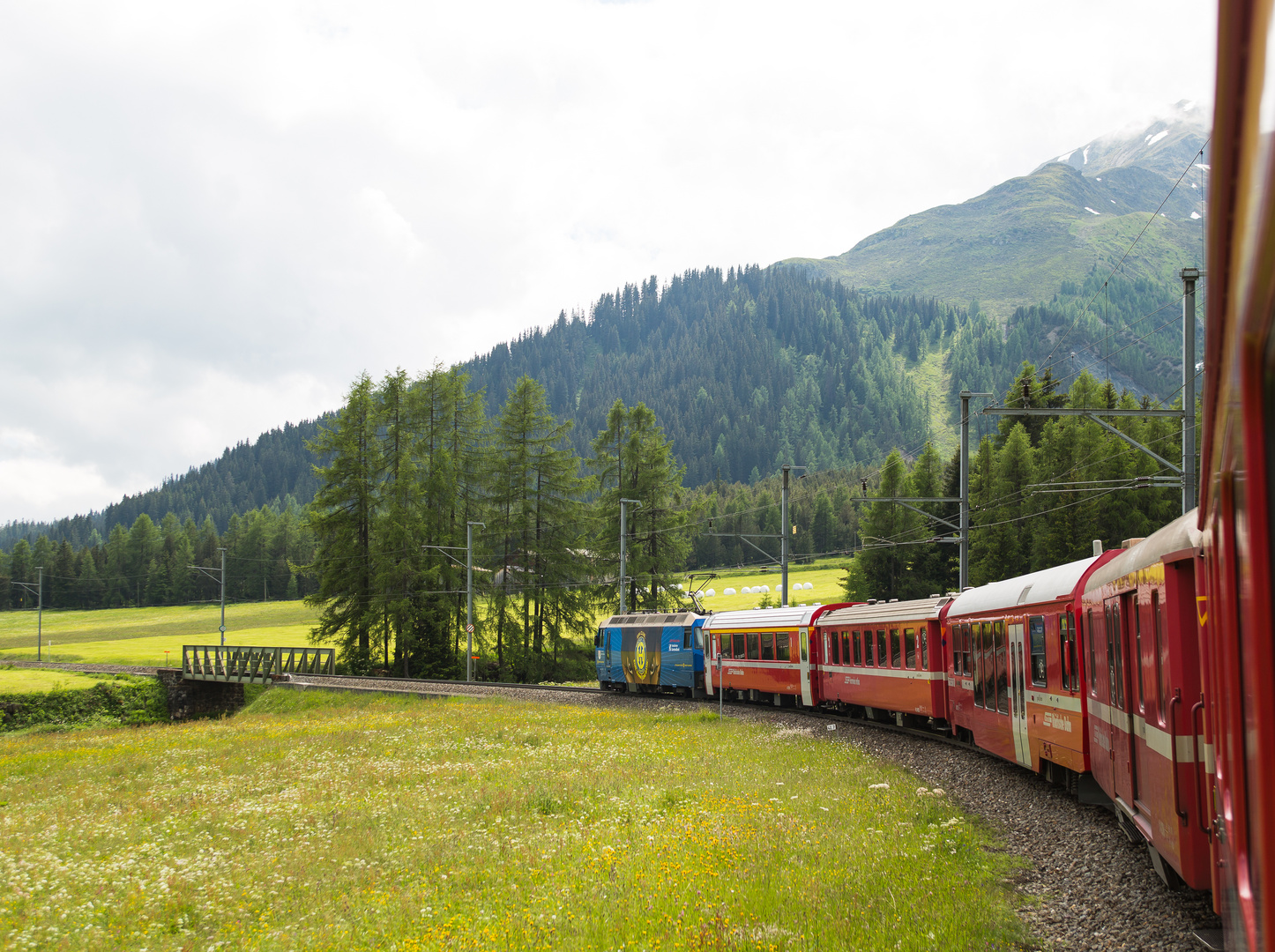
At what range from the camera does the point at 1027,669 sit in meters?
15.0

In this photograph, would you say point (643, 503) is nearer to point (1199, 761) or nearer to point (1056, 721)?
point (1056, 721)

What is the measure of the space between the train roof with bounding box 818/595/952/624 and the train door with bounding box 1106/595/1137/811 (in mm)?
11535

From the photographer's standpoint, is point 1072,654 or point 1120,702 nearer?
point 1120,702

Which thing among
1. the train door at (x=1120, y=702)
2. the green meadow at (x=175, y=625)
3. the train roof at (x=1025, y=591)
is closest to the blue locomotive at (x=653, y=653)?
the train roof at (x=1025, y=591)

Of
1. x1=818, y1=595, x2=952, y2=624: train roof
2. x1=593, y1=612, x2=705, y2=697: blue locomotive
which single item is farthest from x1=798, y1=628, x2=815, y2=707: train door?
x1=593, y1=612, x2=705, y2=697: blue locomotive

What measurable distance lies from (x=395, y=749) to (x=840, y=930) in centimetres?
1701

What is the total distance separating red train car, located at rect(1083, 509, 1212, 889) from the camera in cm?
672

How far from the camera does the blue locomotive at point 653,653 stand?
38.6 m

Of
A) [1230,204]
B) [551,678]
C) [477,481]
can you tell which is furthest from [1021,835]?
[477,481]

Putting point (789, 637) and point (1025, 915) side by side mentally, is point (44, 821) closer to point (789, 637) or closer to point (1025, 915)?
point (1025, 915)

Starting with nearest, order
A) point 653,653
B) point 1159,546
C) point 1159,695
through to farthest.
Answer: point 1159,546
point 1159,695
point 653,653

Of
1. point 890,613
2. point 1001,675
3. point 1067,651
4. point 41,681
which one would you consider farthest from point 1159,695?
point 41,681

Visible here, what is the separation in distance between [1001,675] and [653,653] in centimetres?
2482

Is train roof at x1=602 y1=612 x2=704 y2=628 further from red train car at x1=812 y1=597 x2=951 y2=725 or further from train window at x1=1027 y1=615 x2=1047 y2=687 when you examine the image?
train window at x1=1027 y1=615 x2=1047 y2=687
